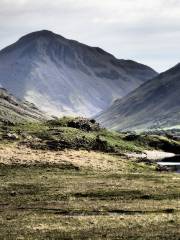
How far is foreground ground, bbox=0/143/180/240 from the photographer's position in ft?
205

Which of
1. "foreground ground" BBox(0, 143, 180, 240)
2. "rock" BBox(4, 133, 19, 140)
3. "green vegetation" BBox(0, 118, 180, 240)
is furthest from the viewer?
"rock" BBox(4, 133, 19, 140)

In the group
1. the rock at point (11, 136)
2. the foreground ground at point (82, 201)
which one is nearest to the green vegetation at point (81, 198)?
the foreground ground at point (82, 201)

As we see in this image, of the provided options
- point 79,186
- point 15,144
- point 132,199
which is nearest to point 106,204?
point 132,199

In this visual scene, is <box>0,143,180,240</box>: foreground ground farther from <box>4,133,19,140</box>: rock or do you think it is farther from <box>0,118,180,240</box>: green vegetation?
<box>4,133,19,140</box>: rock

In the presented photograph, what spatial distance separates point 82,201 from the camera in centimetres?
8512

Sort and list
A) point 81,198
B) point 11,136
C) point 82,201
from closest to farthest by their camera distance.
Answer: point 82,201 < point 81,198 < point 11,136

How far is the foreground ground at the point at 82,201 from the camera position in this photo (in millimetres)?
62375

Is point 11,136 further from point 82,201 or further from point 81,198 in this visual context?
point 82,201

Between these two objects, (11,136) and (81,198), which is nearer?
(81,198)

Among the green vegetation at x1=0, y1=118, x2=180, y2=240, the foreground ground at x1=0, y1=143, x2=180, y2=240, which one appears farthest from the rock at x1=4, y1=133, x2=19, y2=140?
the foreground ground at x1=0, y1=143, x2=180, y2=240

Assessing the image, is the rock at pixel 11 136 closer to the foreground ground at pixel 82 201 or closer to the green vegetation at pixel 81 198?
the green vegetation at pixel 81 198

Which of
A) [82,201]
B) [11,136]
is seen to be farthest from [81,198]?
[11,136]

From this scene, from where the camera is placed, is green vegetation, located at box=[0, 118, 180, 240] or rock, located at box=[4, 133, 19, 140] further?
rock, located at box=[4, 133, 19, 140]

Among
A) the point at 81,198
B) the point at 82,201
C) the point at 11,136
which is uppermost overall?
the point at 11,136
